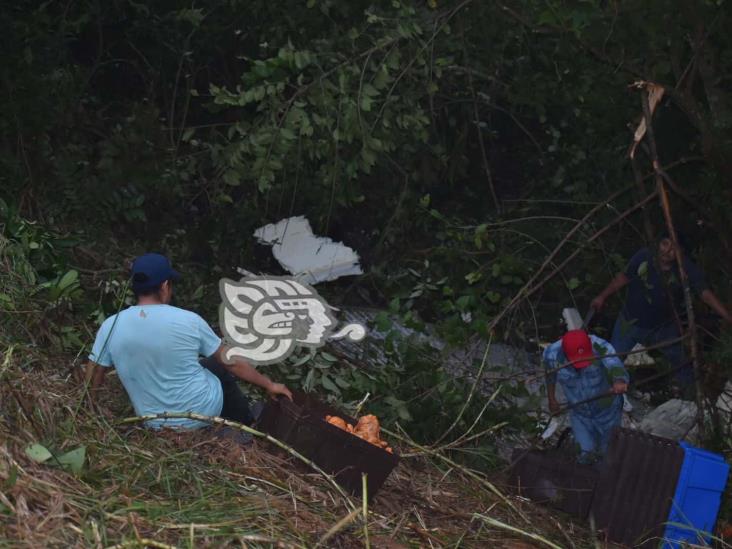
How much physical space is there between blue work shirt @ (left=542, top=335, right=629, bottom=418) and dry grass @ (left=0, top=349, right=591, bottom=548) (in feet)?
4.01

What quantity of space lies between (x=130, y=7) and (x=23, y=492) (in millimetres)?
6115

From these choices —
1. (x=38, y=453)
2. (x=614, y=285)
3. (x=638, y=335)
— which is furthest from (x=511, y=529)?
(x=638, y=335)

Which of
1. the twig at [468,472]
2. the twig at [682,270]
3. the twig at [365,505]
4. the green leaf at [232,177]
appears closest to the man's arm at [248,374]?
the twig at [365,505]

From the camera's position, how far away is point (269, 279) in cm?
682

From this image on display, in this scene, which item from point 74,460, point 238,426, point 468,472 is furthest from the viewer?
point 468,472

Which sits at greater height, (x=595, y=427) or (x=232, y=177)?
(x=232, y=177)

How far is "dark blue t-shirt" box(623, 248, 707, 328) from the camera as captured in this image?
6863 millimetres

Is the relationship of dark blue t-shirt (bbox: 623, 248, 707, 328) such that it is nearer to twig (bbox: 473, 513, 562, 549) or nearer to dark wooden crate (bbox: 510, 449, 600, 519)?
dark wooden crate (bbox: 510, 449, 600, 519)

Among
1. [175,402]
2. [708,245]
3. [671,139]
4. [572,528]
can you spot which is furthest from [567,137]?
[175,402]

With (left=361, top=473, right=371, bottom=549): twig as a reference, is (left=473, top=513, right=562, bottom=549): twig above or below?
below

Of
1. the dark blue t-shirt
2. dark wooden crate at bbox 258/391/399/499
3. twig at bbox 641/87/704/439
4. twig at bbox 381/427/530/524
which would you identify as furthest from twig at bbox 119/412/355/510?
the dark blue t-shirt

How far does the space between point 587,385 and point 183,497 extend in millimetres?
3076

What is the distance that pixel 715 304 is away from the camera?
6145 millimetres

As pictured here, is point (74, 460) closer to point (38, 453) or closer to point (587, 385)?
point (38, 453)
